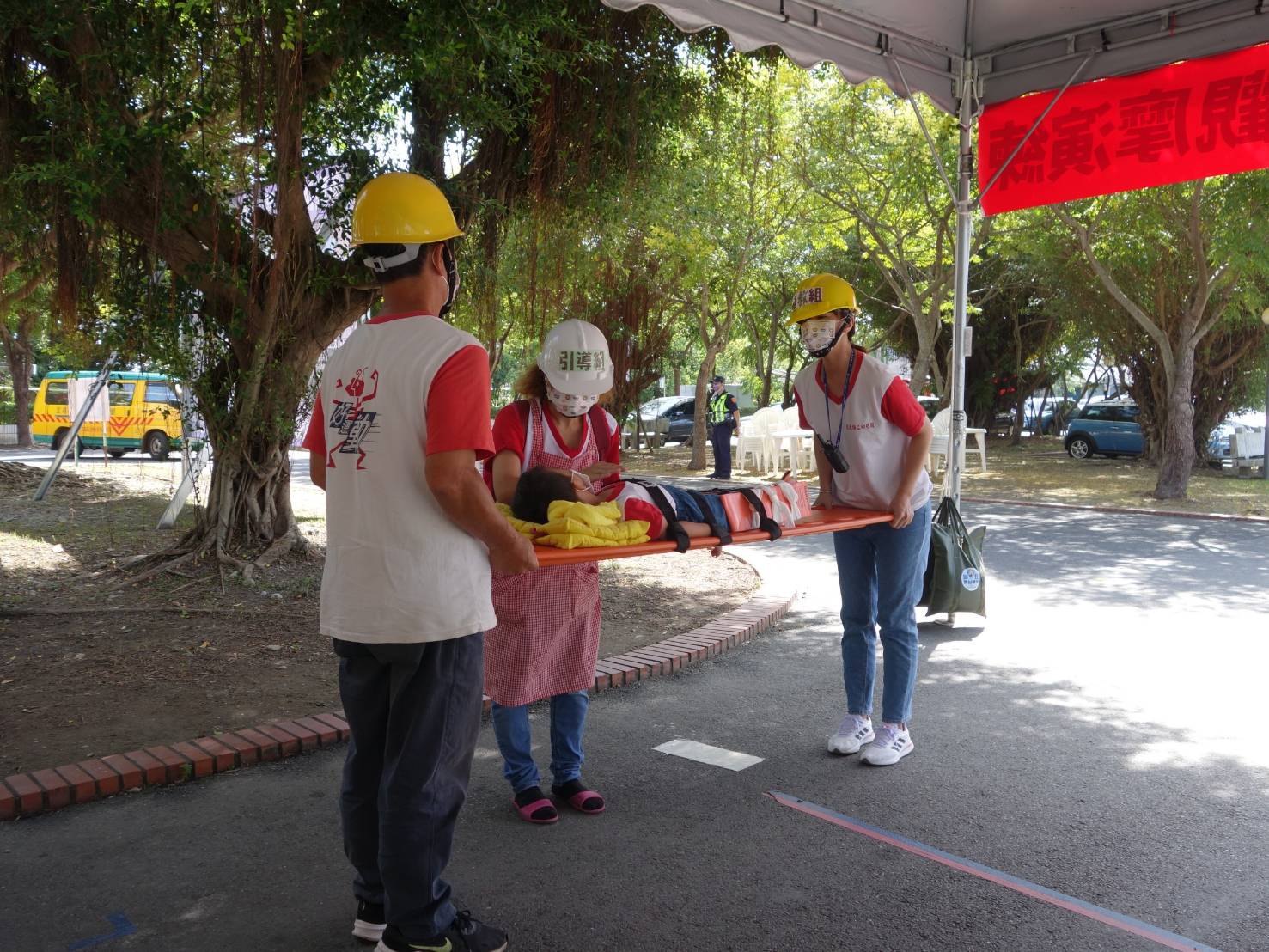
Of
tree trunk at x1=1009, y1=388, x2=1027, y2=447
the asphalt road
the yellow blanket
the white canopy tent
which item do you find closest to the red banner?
the white canopy tent

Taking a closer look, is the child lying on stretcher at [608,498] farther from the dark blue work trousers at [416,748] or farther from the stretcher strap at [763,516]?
the dark blue work trousers at [416,748]

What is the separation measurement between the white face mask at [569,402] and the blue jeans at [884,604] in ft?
4.66

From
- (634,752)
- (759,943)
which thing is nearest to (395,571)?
(759,943)

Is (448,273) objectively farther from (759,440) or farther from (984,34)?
(759,440)

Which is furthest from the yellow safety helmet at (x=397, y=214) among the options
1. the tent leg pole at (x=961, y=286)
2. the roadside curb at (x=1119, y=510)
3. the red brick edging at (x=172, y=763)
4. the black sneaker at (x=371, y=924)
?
the roadside curb at (x=1119, y=510)

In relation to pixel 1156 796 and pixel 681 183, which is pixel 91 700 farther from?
pixel 681 183

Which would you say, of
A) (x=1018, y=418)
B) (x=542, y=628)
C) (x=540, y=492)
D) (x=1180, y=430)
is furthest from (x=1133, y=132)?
(x=1018, y=418)

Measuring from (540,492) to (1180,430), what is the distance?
15748 mm

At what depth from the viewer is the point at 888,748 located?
4531mm

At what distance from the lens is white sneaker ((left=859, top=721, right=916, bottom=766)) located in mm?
4500

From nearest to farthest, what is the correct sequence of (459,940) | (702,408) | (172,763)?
(459,940), (172,763), (702,408)

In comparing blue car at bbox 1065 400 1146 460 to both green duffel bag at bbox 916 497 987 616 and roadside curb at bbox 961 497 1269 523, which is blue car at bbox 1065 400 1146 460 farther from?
green duffel bag at bbox 916 497 987 616

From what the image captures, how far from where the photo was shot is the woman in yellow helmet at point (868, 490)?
443 centimetres

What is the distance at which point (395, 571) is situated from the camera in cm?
271
